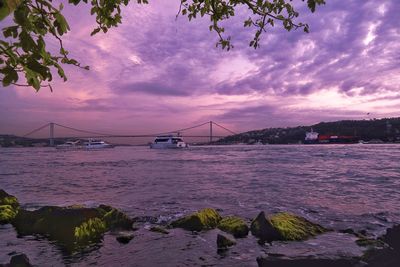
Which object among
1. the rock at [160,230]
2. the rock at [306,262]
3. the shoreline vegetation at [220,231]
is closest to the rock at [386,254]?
the shoreline vegetation at [220,231]

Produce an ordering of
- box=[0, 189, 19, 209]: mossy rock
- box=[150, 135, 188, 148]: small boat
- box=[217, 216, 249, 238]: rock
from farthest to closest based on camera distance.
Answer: box=[150, 135, 188, 148]: small boat
box=[0, 189, 19, 209]: mossy rock
box=[217, 216, 249, 238]: rock

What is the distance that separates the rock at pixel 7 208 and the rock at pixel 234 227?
599 cm

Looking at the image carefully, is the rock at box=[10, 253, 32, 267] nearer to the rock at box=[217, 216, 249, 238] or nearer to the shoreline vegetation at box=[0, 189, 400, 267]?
the shoreline vegetation at box=[0, 189, 400, 267]

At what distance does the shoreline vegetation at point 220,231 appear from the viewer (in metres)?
7.47

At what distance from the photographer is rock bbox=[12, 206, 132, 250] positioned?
8.91m

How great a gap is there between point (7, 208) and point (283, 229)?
8065 mm

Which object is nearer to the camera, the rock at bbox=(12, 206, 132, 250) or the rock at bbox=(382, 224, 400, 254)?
the rock at bbox=(382, 224, 400, 254)

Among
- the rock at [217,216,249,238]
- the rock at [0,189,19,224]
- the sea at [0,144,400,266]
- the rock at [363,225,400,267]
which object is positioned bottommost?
the sea at [0,144,400,266]

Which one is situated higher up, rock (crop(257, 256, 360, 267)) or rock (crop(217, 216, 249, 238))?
rock (crop(217, 216, 249, 238))

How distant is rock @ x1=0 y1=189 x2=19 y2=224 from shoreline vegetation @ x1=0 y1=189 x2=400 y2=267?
26 millimetres

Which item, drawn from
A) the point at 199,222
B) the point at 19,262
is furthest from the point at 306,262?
the point at 19,262

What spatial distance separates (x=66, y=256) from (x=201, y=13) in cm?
575

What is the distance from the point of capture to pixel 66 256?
7996 mm

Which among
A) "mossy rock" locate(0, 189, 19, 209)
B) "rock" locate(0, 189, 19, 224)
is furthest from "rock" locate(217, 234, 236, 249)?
"mossy rock" locate(0, 189, 19, 209)
